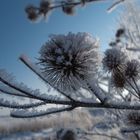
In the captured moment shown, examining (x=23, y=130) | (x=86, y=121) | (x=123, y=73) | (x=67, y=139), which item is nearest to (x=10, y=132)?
(x=23, y=130)

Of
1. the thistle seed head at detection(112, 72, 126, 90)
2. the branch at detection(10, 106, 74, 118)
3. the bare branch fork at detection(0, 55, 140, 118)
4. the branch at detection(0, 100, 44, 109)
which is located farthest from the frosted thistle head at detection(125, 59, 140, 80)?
the branch at detection(0, 100, 44, 109)

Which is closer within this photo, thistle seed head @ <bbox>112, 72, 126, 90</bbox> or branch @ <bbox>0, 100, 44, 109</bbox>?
branch @ <bbox>0, 100, 44, 109</bbox>

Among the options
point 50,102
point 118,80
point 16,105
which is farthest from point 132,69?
point 16,105

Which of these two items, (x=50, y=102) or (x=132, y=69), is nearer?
(x=50, y=102)

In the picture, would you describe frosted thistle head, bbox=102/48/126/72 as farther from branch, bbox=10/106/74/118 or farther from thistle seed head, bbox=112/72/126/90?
branch, bbox=10/106/74/118

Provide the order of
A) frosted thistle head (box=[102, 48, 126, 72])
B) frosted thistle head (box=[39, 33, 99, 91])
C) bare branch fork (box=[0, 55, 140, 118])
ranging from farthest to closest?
frosted thistle head (box=[102, 48, 126, 72]) < bare branch fork (box=[0, 55, 140, 118]) < frosted thistle head (box=[39, 33, 99, 91])

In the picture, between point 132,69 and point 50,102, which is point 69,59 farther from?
point 132,69

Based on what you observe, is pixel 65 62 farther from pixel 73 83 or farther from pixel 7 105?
pixel 7 105
